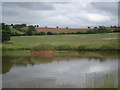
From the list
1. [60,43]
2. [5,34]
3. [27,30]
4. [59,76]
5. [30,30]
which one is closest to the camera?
[59,76]

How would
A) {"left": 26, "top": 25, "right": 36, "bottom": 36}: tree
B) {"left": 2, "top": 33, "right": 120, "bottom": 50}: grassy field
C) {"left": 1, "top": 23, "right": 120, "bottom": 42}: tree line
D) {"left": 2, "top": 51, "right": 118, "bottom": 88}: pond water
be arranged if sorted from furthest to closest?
{"left": 26, "top": 25, "right": 36, "bottom": 36}: tree
{"left": 1, "top": 23, "right": 120, "bottom": 42}: tree line
{"left": 2, "top": 33, "right": 120, "bottom": 50}: grassy field
{"left": 2, "top": 51, "right": 118, "bottom": 88}: pond water

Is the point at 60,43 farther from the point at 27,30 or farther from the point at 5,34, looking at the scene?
the point at 5,34

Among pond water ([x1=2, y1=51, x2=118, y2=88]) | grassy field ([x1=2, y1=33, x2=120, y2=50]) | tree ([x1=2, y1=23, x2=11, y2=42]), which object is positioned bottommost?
pond water ([x1=2, y1=51, x2=118, y2=88])

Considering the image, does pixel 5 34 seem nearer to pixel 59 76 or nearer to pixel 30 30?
pixel 30 30

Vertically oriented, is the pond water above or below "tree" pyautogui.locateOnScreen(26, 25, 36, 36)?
below

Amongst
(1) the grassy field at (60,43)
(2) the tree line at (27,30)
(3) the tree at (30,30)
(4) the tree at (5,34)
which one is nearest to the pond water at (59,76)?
(1) the grassy field at (60,43)

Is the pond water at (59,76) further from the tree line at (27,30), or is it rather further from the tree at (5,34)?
the tree line at (27,30)

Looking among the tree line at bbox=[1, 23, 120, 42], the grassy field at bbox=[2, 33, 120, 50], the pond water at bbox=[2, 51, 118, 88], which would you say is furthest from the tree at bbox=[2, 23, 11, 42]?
the pond water at bbox=[2, 51, 118, 88]

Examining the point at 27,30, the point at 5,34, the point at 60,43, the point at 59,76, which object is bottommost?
the point at 59,76

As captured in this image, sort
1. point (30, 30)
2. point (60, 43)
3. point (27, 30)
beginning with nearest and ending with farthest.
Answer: point (60, 43) < point (27, 30) < point (30, 30)

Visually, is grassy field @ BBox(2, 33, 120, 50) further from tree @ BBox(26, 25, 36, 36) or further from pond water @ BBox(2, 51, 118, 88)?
pond water @ BBox(2, 51, 118, 88)

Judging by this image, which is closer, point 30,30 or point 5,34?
point 5,34

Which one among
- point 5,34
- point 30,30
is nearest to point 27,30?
point 30,30

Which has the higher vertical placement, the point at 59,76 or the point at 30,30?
the point at 30,30
